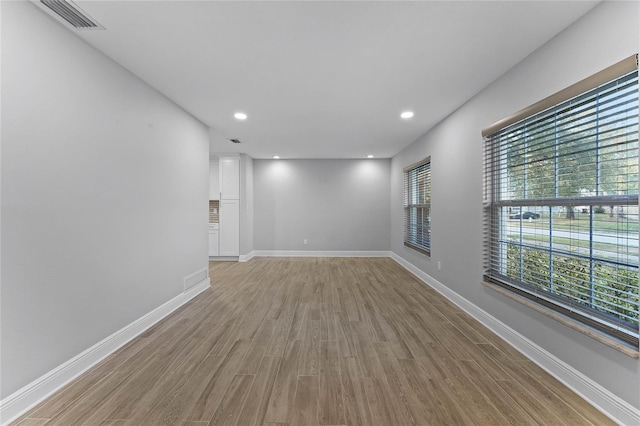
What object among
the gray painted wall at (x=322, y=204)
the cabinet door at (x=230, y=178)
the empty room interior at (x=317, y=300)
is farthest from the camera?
the gray painted wall at (x=322, y=204)

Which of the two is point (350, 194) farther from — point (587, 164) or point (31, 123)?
point (31, 123)

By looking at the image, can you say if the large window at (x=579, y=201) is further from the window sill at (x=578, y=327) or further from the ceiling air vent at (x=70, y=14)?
the ceiling air vent at (x=70, y=14)

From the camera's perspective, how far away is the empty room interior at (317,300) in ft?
5.14

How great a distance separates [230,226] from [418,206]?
4208 millimetres

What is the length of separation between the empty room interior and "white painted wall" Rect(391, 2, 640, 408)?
0.02m

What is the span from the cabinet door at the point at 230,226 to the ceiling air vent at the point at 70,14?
176 inches

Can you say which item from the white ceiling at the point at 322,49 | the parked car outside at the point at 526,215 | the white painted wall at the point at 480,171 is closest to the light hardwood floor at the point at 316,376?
the white painted wall at the point at 480,171

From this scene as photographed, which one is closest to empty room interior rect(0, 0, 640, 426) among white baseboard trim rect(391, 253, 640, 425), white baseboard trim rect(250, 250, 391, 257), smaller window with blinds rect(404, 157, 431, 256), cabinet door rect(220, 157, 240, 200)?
white baseboard trim rect(391, 253, 640, 425)

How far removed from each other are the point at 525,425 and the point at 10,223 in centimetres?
318

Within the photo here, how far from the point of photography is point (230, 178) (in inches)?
244

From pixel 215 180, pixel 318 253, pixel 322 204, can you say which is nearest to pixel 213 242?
pixel 215 180

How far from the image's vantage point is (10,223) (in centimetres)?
155

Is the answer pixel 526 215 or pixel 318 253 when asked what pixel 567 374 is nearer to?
pixel 526 215

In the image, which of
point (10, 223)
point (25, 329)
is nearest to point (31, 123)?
point (10, 223)
